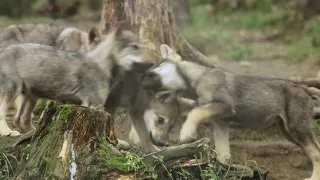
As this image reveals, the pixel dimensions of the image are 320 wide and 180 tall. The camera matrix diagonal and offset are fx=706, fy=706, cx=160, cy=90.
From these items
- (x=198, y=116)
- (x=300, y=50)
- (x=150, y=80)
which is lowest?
(x=300, y=50)

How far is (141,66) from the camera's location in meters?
7.98

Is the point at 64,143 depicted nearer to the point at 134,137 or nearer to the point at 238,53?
the point at 134,137

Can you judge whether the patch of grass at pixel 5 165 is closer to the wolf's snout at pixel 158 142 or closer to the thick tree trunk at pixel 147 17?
the wolf's snout at pixel 158 142

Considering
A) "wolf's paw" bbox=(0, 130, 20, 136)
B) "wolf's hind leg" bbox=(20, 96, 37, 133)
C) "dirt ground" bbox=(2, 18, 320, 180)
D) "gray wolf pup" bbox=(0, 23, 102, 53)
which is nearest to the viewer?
"wolf's paw" bbox=(0, 130, 20, 136)

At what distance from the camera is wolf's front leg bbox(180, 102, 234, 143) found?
290 inches

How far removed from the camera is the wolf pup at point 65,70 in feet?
24.9

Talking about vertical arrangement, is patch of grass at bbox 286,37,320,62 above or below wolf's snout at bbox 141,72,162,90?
below


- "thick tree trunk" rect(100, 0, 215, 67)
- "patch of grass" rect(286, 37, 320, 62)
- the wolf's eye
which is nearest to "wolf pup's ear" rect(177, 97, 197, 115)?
the wolf's eye

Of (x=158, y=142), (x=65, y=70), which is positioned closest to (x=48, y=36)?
(x=65, y=70)

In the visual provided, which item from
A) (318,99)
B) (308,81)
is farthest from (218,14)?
(318,99)

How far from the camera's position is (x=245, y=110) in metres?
7.91

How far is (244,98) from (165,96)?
89 cm

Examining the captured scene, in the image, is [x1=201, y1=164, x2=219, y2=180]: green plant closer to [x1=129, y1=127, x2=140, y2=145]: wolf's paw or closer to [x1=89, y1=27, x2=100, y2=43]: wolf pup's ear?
[x1=129, y1=127, x2=140, y2=145]: wolf's paw

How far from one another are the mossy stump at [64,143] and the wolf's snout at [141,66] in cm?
163
